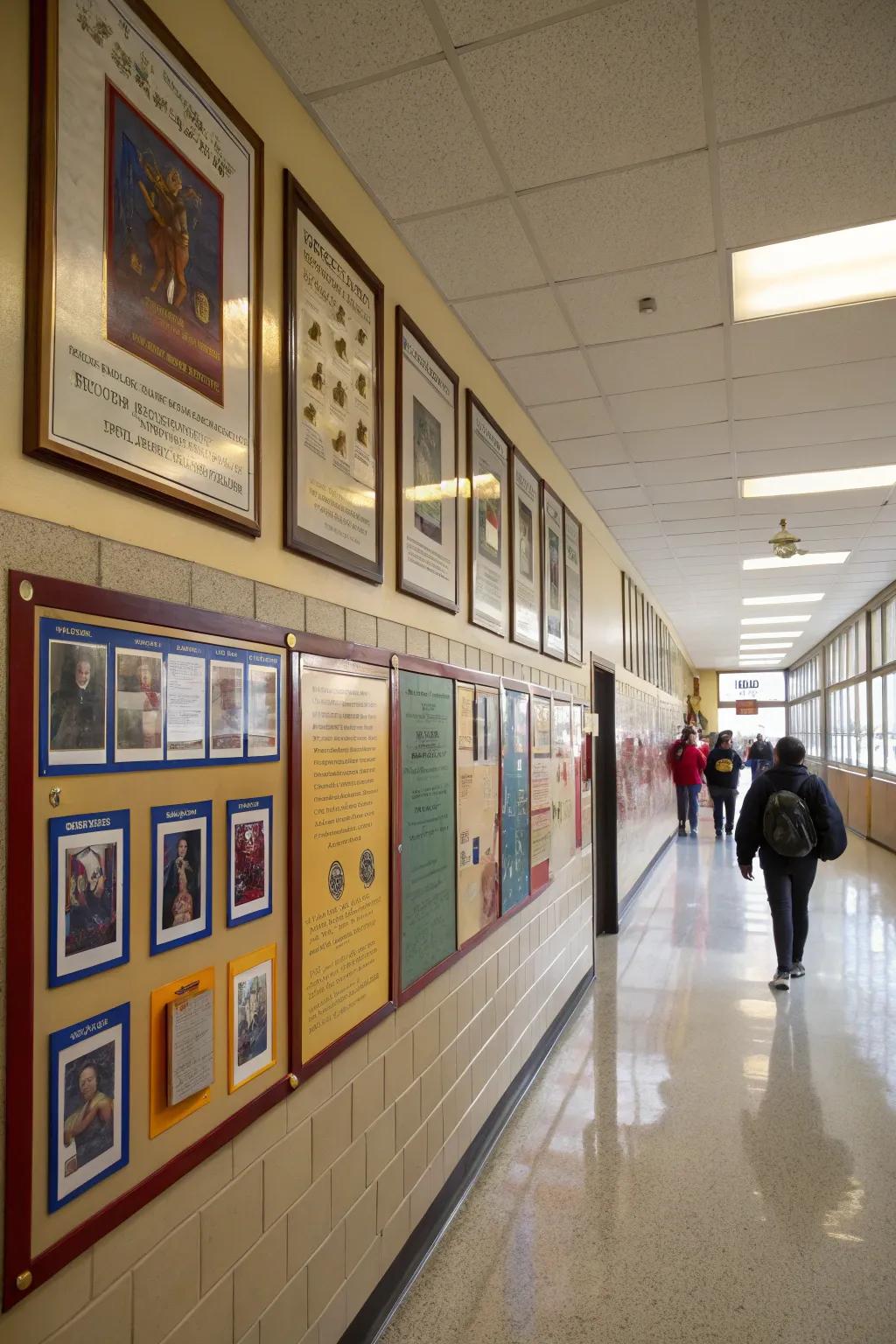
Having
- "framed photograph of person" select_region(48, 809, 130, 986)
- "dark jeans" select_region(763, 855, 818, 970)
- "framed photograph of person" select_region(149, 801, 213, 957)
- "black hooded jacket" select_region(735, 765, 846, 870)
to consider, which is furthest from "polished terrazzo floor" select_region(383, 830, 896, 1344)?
"framed photograph of person" select_region(48, 809, 130, 986)

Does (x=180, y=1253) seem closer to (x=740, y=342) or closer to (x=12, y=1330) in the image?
(x=12, y=1330)

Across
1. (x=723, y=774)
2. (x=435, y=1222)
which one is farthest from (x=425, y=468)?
(x=723, y=774)

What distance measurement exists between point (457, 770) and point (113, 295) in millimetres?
1980

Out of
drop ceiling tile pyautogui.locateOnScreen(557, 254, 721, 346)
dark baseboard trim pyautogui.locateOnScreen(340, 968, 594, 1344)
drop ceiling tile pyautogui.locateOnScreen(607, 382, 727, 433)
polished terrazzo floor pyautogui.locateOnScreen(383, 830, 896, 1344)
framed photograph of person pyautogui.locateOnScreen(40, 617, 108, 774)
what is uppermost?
drop ceiling tile pyautogui.locateOnScreen(557, 254, 721, 346)

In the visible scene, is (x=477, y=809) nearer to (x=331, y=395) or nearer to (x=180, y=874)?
(x=331, y=395)

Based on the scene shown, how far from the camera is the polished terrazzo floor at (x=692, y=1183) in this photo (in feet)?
7.51

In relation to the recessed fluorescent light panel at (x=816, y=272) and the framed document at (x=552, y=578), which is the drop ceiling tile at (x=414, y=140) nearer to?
the recessed fluorescent light panel at (x=816, y=272)

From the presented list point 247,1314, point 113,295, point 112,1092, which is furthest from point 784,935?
point 113,295

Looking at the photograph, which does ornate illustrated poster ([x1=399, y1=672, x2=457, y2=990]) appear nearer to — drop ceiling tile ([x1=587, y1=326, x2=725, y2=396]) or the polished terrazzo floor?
the polished terrazzo floor

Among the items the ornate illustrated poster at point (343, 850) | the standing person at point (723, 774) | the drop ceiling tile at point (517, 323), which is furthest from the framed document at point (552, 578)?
the standing person at point (723, 774)

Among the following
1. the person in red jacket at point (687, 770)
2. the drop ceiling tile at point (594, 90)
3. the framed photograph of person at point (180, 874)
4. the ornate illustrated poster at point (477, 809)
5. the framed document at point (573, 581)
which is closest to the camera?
the framed photograph of person at point (180, 874)

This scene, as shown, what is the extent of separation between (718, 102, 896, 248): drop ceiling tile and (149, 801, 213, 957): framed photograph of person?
2.21 metres

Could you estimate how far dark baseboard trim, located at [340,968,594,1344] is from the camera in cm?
216

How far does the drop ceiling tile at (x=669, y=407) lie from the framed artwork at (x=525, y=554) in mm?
552
